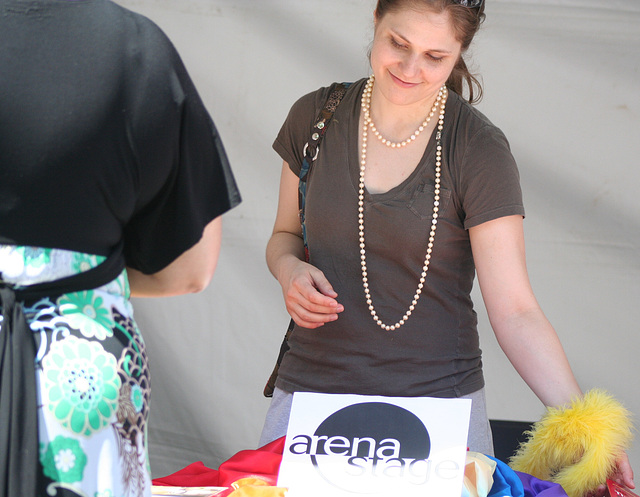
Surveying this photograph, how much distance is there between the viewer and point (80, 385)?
788mm

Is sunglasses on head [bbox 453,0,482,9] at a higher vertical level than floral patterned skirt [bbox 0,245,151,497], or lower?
higher

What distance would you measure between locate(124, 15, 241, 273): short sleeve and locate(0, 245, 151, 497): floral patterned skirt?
104 millimetres

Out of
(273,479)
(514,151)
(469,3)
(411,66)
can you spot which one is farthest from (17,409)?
(514,151)

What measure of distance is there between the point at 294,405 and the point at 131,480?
451 millimetres

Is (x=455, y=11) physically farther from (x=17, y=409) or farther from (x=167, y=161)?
(x=17, y=409)

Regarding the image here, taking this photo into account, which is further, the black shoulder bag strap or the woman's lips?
the black shoulder bag strap

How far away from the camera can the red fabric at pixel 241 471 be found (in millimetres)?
1222

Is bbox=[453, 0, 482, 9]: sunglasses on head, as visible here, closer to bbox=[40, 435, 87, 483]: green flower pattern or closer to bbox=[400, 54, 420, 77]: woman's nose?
bbox=[400, 54, 420, 77]: woman's nose

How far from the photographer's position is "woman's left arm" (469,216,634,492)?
1.38 m

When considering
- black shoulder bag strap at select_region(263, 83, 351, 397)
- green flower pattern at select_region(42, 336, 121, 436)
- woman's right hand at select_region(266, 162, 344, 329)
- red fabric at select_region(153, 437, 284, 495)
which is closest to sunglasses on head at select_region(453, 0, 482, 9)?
black shoulder bag strap at select_region(263, 83, 351, 397)

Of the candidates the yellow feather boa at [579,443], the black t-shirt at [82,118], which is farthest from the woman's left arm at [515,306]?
the black t-shirt at [82,118]

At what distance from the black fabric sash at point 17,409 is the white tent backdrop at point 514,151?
5.02 ft

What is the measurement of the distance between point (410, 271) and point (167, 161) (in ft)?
2.30

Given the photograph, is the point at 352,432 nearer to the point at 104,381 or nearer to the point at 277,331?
the point at 104,381
